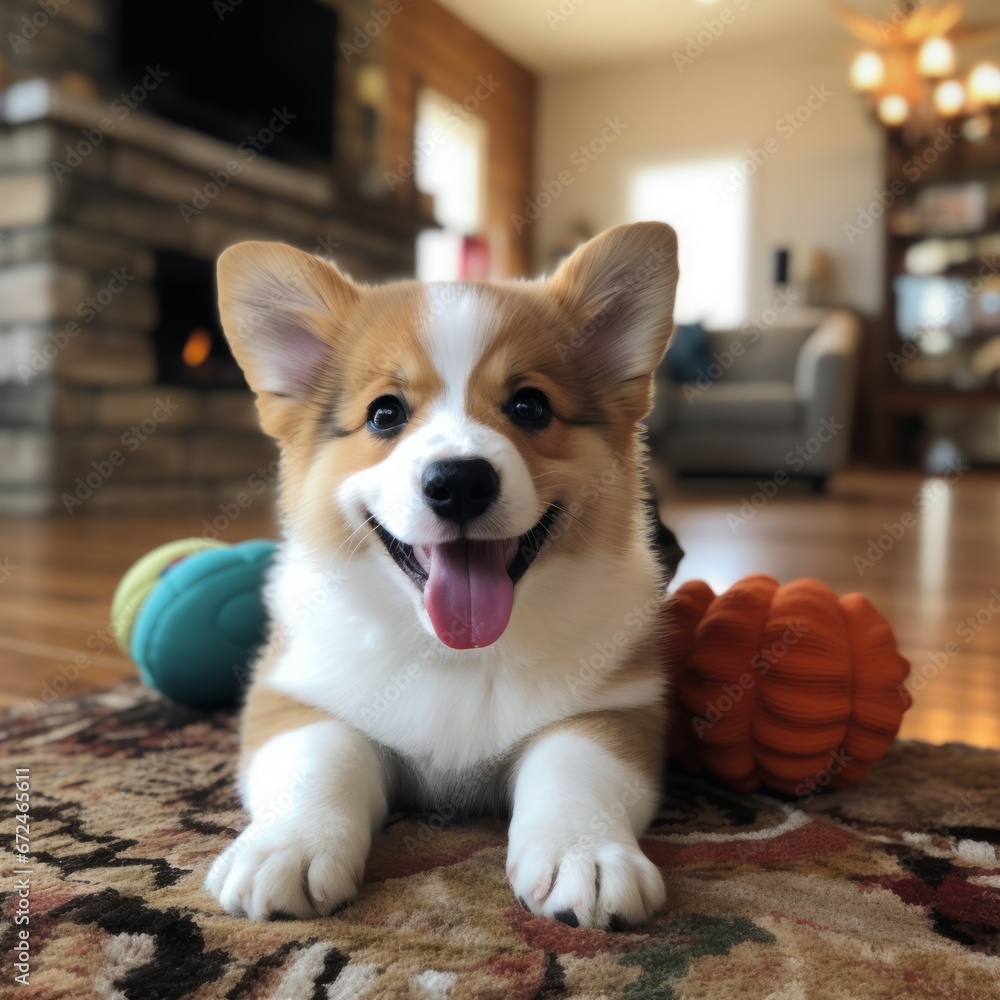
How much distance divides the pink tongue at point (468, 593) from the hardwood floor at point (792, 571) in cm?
83

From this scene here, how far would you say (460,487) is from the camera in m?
0.97

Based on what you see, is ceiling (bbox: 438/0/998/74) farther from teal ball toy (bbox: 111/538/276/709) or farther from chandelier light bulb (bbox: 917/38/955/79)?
teal ball toy (bbox: 111/538/276/709)

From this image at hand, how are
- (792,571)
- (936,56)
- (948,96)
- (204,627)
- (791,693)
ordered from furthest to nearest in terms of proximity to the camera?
(948,96) < (936,56) < (792,571) < (204,627) < (791,693)

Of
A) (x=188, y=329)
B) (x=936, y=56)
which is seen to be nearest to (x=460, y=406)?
(x=188, y=329)

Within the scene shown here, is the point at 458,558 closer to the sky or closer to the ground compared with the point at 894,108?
closer to the ground

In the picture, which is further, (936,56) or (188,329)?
(936,56)

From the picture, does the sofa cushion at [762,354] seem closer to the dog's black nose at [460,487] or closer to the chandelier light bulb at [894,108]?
the chandelier light bulb at [894,108]

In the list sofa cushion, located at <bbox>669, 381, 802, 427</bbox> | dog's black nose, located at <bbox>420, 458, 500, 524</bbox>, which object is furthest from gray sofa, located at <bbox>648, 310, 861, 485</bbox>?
dog's black nose, located at <bbox>420, 458, 500, 524</bbox>

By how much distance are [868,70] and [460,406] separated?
24.7 ft

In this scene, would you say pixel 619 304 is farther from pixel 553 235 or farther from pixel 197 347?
pixel 553 235

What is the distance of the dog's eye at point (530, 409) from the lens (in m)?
1.12

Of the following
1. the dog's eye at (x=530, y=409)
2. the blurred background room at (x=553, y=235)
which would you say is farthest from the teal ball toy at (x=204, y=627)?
the dog's eye at (x=530, y=409)

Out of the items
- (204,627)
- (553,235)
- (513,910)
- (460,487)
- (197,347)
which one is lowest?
(513,910)

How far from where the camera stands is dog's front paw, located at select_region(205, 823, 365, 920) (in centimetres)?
86
